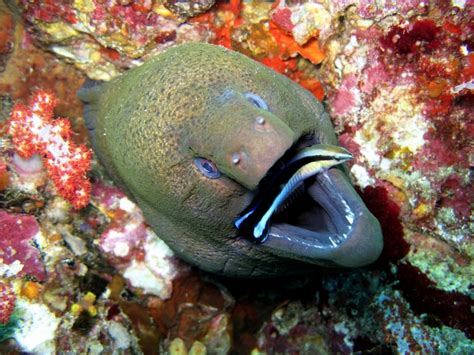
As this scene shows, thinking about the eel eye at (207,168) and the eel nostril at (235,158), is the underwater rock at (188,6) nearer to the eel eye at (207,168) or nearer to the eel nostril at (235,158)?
the eel eye at (207,168)

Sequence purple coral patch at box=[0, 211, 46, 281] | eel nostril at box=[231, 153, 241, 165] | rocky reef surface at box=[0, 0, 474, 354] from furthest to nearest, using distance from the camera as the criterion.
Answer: purple coral patch at box=[0, 211, 46, 281], rocky reef surface at box=[0, 0, 474, 354], eel nostril at box=[231, 153, 241, 165]

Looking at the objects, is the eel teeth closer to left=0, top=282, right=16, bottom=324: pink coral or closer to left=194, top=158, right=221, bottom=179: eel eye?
left=194, top=158, right=221, bottom=179: eel eye

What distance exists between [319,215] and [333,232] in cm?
31

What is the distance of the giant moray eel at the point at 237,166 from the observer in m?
2.17

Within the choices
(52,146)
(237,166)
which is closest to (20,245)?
(52,146)

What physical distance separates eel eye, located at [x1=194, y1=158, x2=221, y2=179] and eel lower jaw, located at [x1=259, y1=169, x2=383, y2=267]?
1.70 feet

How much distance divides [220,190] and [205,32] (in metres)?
2.09

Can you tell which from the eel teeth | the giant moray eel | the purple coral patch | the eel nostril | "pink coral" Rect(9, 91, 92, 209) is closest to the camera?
the eel nostril

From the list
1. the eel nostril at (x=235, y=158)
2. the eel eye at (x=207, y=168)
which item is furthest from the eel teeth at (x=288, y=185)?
the eel nostril at (x=235, y=158)

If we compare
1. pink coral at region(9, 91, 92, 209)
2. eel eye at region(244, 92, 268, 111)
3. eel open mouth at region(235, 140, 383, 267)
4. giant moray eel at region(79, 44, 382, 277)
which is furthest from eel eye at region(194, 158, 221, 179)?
pink coral at region(9, 91, 92, 209)

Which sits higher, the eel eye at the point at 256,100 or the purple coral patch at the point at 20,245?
the eel eye at the point at 256,100

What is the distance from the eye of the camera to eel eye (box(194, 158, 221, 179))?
2.41m

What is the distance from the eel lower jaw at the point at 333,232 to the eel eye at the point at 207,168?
519mm

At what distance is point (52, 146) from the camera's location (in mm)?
3688
